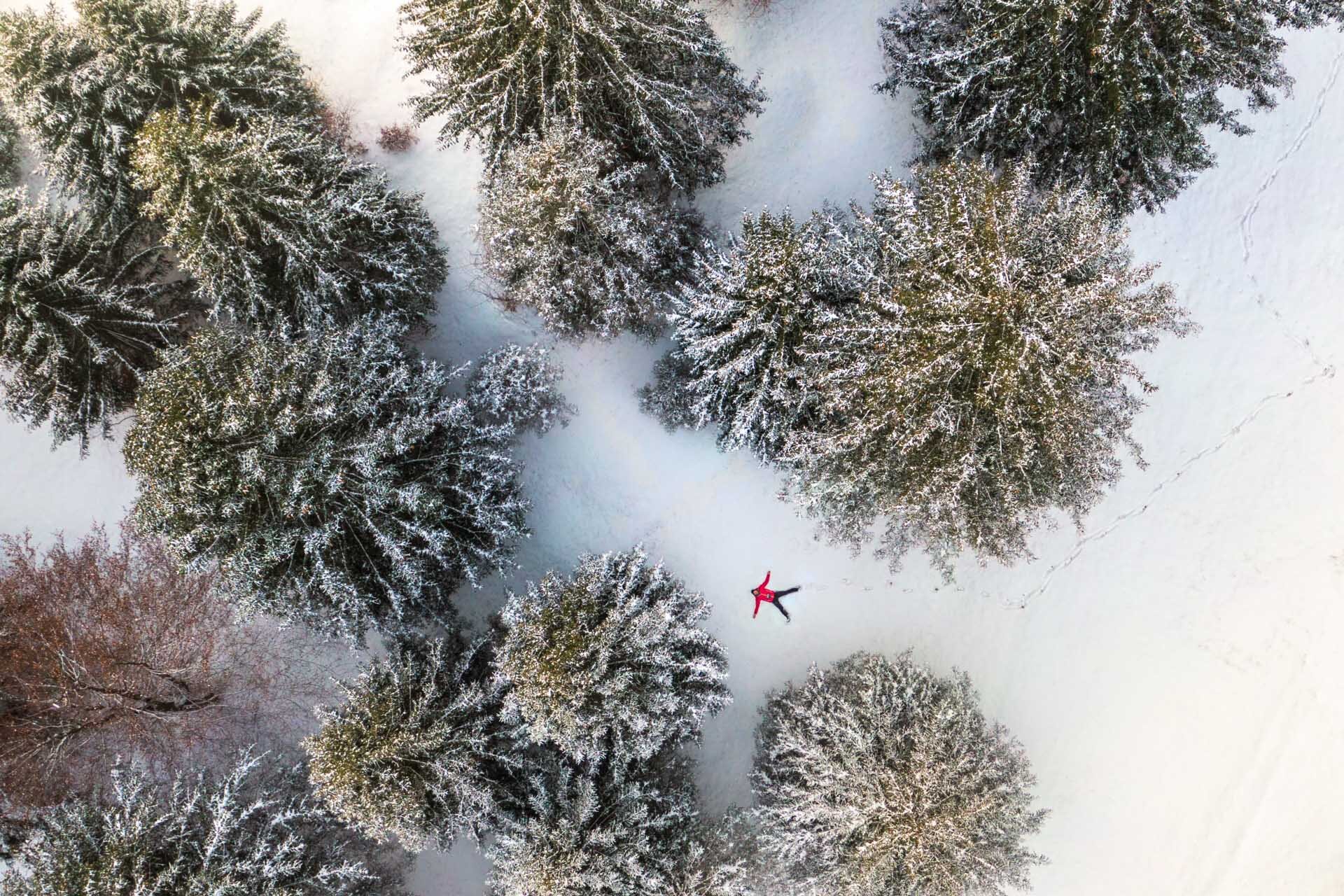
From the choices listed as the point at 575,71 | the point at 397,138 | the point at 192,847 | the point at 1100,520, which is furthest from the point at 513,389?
the point at 1100,520

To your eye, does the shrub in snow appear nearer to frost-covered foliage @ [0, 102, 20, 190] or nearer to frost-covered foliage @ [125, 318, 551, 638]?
frost-covered foliage @ [125, 318, 551, 638]

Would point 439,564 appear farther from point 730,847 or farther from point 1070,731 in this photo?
point 1070,731

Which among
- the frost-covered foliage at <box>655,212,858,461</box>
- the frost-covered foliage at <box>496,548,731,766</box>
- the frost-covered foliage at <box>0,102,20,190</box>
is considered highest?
the frost-covered foliage at <box>0,102,20,190</box>

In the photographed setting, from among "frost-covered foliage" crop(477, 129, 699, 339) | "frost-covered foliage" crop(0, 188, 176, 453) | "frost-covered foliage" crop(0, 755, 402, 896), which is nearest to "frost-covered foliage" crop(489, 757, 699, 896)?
"frost-covered foliage" crop(0, 755, 402, 896)

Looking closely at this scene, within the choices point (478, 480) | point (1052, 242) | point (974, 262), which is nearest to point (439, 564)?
point (478, 480)

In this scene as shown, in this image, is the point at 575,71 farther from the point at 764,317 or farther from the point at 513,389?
the point at 513,389
